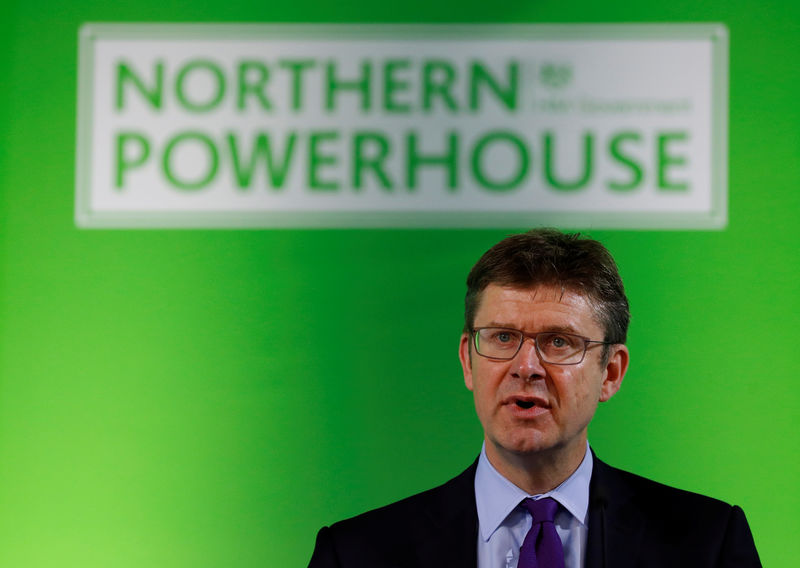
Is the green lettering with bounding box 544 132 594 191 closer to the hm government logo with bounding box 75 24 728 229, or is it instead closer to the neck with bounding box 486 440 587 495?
the hm government logo with bounding box 75 24 728 229

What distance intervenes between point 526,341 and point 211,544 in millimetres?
1065

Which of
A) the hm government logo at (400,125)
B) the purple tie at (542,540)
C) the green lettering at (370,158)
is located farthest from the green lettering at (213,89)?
the purple tie at (542,540)

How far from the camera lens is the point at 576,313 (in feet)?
6.16

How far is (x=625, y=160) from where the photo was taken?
2.46 metres

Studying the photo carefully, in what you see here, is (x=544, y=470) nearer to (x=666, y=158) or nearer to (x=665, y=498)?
(x=665, y=498)

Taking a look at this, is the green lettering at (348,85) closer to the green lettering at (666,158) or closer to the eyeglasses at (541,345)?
the green lettering at (666,158)

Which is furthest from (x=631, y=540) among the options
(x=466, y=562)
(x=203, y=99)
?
(x=203, y=99)

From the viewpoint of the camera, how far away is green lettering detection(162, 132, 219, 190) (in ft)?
8.16

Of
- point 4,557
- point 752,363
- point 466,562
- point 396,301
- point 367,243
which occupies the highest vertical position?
point 367,243

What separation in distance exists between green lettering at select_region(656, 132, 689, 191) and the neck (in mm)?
875

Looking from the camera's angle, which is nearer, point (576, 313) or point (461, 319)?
point (576, 313)

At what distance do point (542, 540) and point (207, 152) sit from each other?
4.40 ft

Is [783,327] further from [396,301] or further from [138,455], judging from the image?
[138,455]

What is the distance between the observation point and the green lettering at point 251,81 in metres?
2.50
